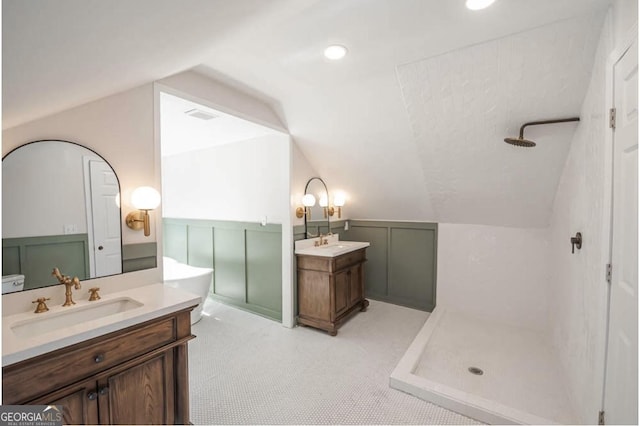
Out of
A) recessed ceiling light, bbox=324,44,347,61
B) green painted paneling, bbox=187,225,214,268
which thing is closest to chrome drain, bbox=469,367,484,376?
recessed ceiling light, bbox=324,44,347,61

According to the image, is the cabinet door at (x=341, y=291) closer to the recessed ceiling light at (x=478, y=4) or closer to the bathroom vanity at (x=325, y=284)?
the bathroom vanity at (x=325, y=284)

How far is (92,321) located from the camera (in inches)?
50.8

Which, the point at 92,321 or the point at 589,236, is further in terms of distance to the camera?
the point at 589,236

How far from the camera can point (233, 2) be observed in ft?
3.28

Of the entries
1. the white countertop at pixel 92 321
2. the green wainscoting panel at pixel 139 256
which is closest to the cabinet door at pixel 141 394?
the white countertop at pixel 92 321

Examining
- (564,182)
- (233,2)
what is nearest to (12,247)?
(233,2)

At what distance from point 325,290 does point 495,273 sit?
2014 mm

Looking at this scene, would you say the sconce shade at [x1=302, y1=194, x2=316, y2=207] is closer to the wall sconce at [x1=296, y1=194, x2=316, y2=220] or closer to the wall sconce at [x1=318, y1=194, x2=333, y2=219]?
the wall sconce at [x1=296, y1=194, x2=316, y2=220]

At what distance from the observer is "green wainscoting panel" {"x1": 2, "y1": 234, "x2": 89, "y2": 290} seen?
4.43ft

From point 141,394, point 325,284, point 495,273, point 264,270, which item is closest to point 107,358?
point 141,394

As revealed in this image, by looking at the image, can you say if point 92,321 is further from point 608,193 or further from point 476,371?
point 476,371

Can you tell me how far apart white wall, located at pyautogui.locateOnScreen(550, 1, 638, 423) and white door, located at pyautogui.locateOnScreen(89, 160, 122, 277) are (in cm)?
265

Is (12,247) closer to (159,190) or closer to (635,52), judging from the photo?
(159,190)

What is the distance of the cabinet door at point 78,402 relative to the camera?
115 cm
